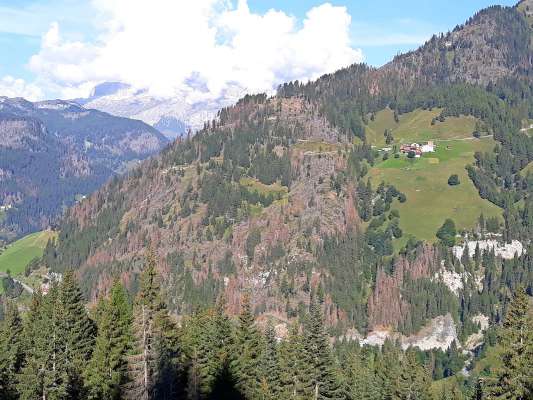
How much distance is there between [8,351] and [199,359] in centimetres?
2566

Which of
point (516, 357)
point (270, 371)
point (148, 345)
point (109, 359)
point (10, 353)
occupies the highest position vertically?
point (516, 357)

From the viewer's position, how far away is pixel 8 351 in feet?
285

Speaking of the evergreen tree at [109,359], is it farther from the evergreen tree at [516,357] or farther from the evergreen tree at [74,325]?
the evergreen tree at [516,357]

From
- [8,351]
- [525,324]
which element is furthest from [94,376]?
[525,324]

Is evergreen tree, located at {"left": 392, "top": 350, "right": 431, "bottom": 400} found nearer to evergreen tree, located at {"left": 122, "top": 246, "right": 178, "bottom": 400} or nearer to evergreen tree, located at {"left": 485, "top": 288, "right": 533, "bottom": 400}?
evergreen tree, located at {"left": 485, "top": 288, "right": 533, "bottom": 400}

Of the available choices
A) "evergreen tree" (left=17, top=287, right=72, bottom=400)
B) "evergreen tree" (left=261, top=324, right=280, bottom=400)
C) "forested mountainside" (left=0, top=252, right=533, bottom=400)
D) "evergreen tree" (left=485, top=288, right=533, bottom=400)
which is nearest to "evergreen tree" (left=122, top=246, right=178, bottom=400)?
"forested mountainside" (left=0, top=252, right=533, bottom=400)

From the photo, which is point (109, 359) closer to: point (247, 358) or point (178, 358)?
point (178, 358)

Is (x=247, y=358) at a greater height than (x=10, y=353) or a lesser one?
lesser

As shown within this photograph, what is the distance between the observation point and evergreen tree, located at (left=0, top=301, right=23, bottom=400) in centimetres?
7224

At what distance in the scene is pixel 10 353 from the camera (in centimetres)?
8444

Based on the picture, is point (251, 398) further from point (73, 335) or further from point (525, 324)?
point (525, 324)

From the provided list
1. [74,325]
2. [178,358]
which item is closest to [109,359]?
[74,325]

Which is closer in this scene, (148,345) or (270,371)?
(148,345)

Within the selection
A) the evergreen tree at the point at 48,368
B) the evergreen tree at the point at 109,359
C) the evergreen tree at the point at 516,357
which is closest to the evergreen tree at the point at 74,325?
the evergreen tree at the point at 48,368
